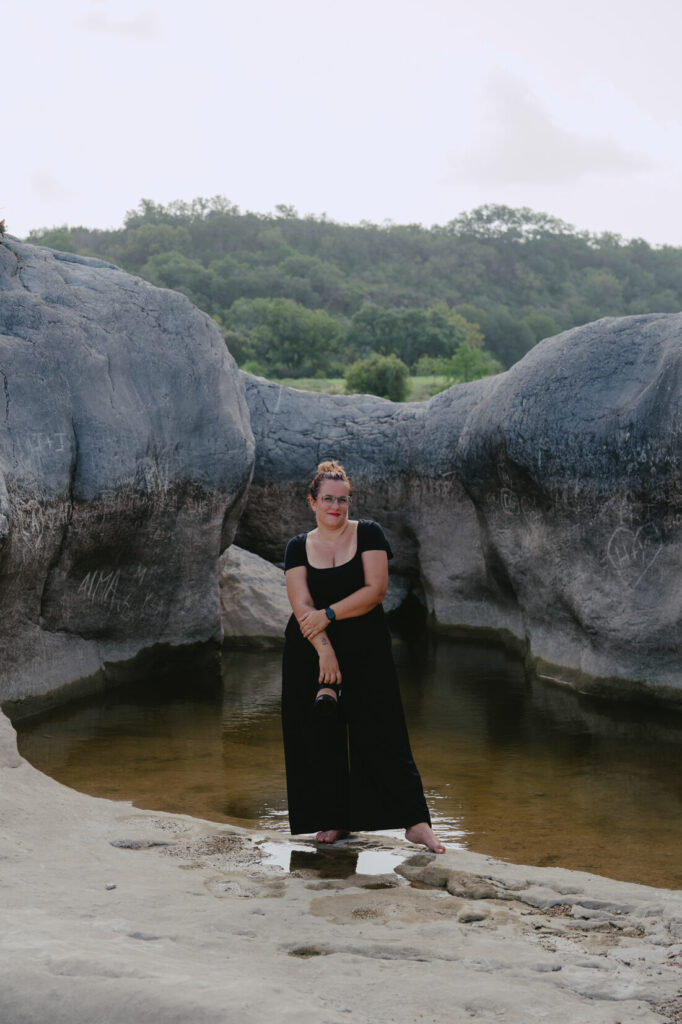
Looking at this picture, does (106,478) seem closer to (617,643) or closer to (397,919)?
(617,643)

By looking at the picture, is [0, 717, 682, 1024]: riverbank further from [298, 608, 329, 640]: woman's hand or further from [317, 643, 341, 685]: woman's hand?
[298, 608, 329, 640]: woman's hand

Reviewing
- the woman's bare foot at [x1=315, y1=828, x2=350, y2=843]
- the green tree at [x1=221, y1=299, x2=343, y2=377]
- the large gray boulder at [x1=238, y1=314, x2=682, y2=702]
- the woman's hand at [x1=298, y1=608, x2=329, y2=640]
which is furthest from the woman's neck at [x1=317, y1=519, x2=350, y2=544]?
the green tree at [x1=221, y1=299, x2=343, y2=377]

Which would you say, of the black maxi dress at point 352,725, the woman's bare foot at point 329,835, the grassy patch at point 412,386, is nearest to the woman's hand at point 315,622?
the black maxi dress at point 352,725

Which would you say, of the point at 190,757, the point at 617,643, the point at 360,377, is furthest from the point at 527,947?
the point at 360,377

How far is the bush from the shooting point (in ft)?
96.8

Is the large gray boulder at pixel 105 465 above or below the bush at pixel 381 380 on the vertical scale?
below

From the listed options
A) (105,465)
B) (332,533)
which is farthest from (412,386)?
(332,533)

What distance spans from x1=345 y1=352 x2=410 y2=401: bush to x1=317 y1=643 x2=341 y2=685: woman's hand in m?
24.8

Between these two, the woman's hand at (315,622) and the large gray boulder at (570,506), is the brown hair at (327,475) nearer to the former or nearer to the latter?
the woman's hand at (315,622)

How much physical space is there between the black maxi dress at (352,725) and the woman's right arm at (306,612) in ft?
0.12

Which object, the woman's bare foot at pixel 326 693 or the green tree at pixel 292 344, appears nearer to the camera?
the woman's bare foot at pixel 326 693

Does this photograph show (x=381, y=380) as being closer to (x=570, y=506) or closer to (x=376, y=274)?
(x=570, y=506)

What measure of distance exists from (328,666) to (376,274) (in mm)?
50846

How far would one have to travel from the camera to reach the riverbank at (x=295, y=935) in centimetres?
294
